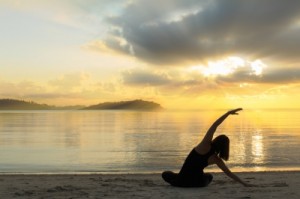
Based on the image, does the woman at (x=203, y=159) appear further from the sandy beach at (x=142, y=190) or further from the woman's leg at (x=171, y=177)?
the sandy beach at (x=142, y=190)

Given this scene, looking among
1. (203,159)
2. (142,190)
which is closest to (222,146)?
(203,159)

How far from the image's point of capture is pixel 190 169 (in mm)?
10578

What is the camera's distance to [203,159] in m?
10.2

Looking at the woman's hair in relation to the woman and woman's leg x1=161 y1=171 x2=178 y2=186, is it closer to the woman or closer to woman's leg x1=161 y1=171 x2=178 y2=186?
the woman

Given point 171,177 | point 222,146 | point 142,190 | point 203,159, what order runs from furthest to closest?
point 171,177 < point 142,190 < point 203,159 < point 222,146

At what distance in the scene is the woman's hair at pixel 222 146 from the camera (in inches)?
380

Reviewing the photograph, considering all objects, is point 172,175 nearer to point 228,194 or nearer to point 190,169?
point 190,169

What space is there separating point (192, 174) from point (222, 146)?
1.47m

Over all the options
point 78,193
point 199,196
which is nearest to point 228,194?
point 199,196

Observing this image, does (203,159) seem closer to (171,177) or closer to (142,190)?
(171,177)

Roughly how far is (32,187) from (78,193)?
2027 mm

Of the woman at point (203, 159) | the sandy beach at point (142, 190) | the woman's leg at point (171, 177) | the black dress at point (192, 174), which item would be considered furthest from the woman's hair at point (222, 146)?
the woman's leg at point (171, 177)

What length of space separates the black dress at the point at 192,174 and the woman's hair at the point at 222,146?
191 millimetres

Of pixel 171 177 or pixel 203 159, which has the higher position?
pixel 203 159
